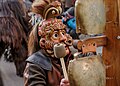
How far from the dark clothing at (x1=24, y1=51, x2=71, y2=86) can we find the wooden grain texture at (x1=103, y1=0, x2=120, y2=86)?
1.01ft

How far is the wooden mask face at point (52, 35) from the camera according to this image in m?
1.44

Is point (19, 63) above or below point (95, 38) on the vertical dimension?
below

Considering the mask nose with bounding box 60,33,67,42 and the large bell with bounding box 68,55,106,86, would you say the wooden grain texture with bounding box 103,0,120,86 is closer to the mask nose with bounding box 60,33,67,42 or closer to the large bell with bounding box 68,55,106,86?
the large bell with bounding box 68,55,106,86

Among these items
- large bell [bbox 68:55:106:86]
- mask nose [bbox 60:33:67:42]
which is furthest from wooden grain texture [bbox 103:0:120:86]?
mask nose [bbox 60:33:67:42]

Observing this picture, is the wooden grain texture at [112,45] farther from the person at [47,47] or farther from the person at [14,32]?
the person at [14,32]

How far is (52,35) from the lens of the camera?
1445 millimetres

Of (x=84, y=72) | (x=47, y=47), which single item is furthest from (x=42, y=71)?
(x=84, y=72)

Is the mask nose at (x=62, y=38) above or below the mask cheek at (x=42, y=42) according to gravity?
above

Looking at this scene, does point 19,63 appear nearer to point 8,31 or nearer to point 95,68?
point 8,31

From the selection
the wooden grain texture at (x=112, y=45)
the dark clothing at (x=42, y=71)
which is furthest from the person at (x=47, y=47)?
the wooden grain texture at (x=112, y=45)

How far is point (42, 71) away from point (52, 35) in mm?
178

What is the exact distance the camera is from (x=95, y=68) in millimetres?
1129

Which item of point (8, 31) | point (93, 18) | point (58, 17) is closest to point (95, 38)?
point (93, 18)

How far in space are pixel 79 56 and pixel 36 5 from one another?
431mm
